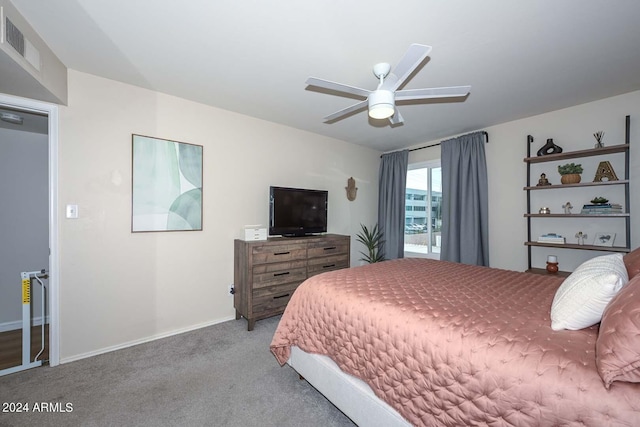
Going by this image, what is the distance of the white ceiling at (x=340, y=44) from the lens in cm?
157

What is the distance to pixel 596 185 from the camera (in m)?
2.78

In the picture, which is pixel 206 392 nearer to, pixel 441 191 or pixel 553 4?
pixel 553 4

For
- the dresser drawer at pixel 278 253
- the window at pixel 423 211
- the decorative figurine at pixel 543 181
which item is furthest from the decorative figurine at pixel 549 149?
the dresser drawer at pixel 278 253

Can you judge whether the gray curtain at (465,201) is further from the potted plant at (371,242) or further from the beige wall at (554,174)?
the potted plant at (371,242)

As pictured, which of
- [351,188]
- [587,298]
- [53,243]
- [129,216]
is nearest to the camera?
[587,298]

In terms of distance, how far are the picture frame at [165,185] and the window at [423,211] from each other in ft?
11.2

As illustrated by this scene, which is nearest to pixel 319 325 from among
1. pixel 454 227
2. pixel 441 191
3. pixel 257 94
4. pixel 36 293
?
pixel 257 94

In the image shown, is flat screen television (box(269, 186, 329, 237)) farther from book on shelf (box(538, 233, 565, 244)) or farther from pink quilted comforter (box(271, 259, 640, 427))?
A: book on shelf (box(538, 233, 565, 244))

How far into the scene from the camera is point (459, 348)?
110 centimetres

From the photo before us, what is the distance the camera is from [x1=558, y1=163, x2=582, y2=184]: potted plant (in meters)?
2.82

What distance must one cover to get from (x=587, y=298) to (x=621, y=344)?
334 mm

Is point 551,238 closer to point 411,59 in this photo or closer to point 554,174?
point 554,174

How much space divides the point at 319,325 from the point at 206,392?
987 millimetres

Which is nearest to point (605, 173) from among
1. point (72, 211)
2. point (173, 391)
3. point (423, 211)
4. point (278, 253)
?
point (423, 211)
